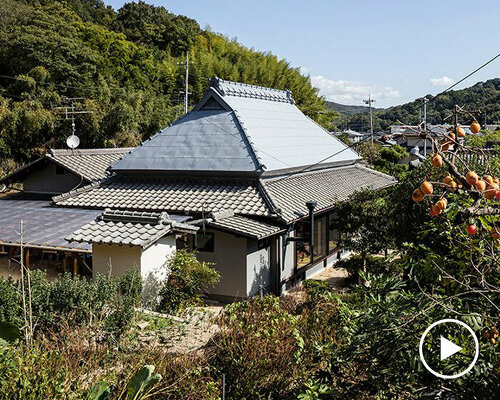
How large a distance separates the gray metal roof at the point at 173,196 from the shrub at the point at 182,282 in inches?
100

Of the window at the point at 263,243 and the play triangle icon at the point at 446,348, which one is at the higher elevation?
the play triangle icon at the point at 446,348

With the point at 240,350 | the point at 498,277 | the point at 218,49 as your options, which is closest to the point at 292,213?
the point at 240,350

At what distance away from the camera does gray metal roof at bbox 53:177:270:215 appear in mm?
12133

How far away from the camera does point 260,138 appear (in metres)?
14.6

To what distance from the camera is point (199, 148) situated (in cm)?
1418

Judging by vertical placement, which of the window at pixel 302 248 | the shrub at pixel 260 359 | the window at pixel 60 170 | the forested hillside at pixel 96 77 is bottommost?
the window at pixel 302 248

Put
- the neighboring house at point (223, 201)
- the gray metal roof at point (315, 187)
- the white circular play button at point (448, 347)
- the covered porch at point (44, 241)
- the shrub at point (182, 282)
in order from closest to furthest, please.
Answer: the white circular play button at point (448, 347) → the shrub at point (182, 282) → the neighboring house at point (223, 201) → the covered porch at point (44, 241) → the gray metal roof at point (315, 187)

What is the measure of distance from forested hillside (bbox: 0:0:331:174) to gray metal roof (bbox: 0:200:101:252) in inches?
579

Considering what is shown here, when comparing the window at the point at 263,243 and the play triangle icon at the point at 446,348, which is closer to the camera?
the play triangle icon at the point at 446,348

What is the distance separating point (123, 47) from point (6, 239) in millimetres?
36837

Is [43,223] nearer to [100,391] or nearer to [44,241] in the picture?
[44,241]

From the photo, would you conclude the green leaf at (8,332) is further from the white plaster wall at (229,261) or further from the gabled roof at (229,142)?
the gabled roof at (229,142)

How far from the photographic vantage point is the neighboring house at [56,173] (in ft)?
51.7

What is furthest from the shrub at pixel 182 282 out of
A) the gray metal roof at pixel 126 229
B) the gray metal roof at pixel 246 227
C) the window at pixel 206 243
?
the window at pixel 206 243
